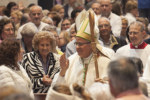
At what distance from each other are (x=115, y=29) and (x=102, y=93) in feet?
15.5

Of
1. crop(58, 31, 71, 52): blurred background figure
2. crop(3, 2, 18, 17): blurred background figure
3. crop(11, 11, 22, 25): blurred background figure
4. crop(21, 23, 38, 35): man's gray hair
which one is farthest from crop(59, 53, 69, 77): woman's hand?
crop(3, 2, 18, 17): blurred background figure

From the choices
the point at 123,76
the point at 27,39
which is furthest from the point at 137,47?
the point at 123,76

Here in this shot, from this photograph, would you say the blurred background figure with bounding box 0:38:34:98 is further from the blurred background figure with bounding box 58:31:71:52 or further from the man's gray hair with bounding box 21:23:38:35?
the blurred background figure with bounding box 58:31:71:52

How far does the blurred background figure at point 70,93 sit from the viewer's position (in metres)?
3.07

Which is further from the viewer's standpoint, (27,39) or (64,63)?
(27,39)

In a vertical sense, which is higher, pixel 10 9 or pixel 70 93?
pixel 10 9

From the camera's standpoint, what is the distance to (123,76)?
2.84 meters

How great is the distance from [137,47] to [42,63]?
6.35 feet

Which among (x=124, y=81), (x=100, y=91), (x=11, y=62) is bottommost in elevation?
(x=100, y=91)

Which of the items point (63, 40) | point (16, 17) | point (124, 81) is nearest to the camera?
point (124, 81)

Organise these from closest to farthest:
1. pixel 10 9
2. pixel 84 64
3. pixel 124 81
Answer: pixel 124 81 → pixel 84 64 → pixel 10 9

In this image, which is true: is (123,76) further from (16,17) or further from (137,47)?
(16,17)

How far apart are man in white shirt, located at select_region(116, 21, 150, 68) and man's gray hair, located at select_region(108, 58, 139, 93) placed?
3667mm

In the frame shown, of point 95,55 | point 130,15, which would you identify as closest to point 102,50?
point 95,55
